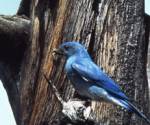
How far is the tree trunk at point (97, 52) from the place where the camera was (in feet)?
22.0

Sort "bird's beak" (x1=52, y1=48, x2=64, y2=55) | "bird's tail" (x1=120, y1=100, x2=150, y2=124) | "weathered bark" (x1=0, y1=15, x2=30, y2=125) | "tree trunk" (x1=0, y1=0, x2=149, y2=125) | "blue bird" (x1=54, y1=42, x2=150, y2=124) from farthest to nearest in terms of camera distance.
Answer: "weathered bark" (x1=0, y1=15, x2=30, y2=125), "bird's beak" (x1=52, y1=48, x2=64, y2=55), "tree trunk" (x1=0, y1=0, x2=149, y2=125), "blue bird" (x1=54, y1=42, x2=150, y2=124), "bird's tail" (x1=120, y1=100, x2=150, y2=124)

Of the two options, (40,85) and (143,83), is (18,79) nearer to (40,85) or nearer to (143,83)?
(40,85)

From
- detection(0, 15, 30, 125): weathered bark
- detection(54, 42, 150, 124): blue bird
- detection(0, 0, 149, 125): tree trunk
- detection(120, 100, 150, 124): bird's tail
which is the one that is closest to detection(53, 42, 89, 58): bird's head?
detection(54, 42, 150, 124): blue bird

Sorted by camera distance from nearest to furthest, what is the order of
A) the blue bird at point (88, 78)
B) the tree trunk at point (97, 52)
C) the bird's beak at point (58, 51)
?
the blue bird at point (88, 78)
the tree trunk at point (97, 52)
the bird's beak at point (58, 51)

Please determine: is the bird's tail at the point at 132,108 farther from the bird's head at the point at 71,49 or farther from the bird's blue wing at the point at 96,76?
the bird's head at the point at 71,49

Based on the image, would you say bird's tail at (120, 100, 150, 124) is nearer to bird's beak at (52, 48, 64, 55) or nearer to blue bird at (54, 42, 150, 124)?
blue bird at (54, 42, 150, 124)

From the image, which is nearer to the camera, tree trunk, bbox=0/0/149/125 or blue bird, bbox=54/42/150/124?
blue bird, bbox=54/42/150/124

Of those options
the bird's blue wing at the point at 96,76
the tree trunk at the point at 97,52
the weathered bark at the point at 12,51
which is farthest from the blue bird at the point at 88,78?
the weathered bark at the point at 12,51

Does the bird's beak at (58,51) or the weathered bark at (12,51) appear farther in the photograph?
the weathered bark at (12,51)

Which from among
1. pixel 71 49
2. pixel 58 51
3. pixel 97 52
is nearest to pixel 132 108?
pixel 97 52

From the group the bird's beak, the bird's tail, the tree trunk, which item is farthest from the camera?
the bird's beak

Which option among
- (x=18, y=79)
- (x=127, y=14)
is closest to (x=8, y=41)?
(x=18, y=79)

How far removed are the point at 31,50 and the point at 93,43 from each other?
0.96 m

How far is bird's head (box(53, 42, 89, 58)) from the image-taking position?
6754mm
